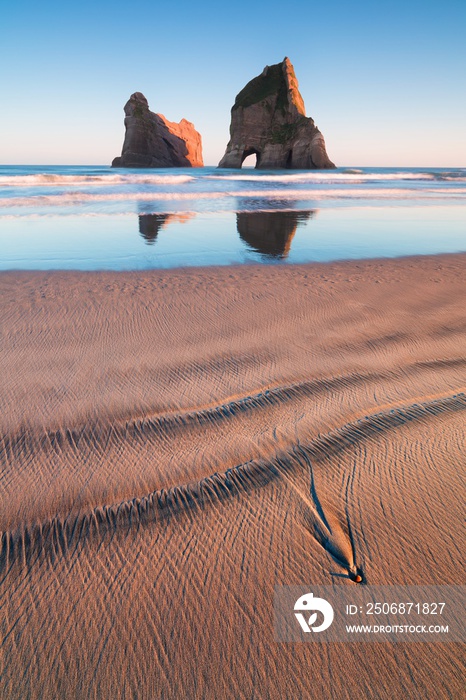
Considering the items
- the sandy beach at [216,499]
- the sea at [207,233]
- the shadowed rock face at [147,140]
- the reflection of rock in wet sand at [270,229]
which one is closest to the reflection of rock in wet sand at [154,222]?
the sea at [207,233]

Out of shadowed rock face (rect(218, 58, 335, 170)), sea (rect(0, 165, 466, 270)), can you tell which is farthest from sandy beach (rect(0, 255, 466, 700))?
shadowed rock face (rect(218, 58, 335, 170))

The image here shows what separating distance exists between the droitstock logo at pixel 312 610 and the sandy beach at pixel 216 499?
0.24 feet

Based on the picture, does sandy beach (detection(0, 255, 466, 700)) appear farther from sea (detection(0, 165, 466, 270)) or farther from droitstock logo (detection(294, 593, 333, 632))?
sea (detection(0, 165, 466, 270))

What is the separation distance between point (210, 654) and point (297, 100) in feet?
264

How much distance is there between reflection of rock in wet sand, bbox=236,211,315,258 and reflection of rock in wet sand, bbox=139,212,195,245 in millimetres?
1725

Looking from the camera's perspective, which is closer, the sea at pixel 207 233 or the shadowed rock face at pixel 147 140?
the sea at pixel 207 233

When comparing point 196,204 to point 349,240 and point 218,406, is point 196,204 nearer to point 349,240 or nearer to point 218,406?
point 349,240

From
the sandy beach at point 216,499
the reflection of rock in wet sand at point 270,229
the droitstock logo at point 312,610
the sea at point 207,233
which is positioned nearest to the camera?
the sandy beach at point 216,499

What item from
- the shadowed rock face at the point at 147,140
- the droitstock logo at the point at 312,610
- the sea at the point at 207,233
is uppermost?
the shadowed rock face at the point at 147,140

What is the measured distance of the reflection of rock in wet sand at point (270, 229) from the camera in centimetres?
813

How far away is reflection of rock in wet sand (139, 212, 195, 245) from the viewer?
9.19 metres

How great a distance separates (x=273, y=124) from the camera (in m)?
68.6
